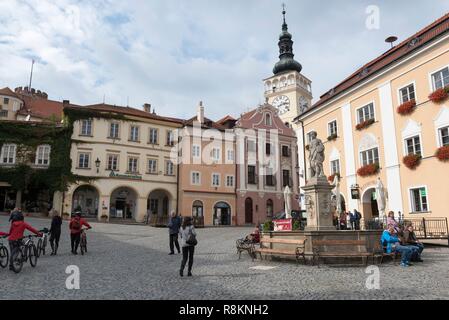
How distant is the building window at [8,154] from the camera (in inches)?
1409

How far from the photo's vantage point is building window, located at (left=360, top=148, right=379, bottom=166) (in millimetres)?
23719

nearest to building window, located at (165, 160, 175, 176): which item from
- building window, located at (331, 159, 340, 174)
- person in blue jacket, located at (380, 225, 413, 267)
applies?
building window, located at (331, 159, 340, 174)

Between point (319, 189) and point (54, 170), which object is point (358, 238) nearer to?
point (319, 189)

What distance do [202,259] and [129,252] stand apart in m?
3.66

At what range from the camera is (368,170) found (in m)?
23.5

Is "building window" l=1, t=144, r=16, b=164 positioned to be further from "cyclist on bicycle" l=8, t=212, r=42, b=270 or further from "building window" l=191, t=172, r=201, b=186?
"cyclist on bicycle" l=8, t=212, r=42, b=270

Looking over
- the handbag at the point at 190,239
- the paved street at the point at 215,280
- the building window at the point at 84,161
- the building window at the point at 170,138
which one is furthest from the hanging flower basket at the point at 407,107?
the building window at the point at 84,161

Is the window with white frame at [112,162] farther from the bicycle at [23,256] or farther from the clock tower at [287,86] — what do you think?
the clock tower at [287,86]

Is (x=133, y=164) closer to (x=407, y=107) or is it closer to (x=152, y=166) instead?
(x=152, y=166)

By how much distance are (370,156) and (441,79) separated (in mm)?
6481

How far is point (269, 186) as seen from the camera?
44094mm

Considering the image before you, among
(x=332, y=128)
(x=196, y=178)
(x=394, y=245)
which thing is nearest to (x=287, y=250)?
(x=394, y=245)
